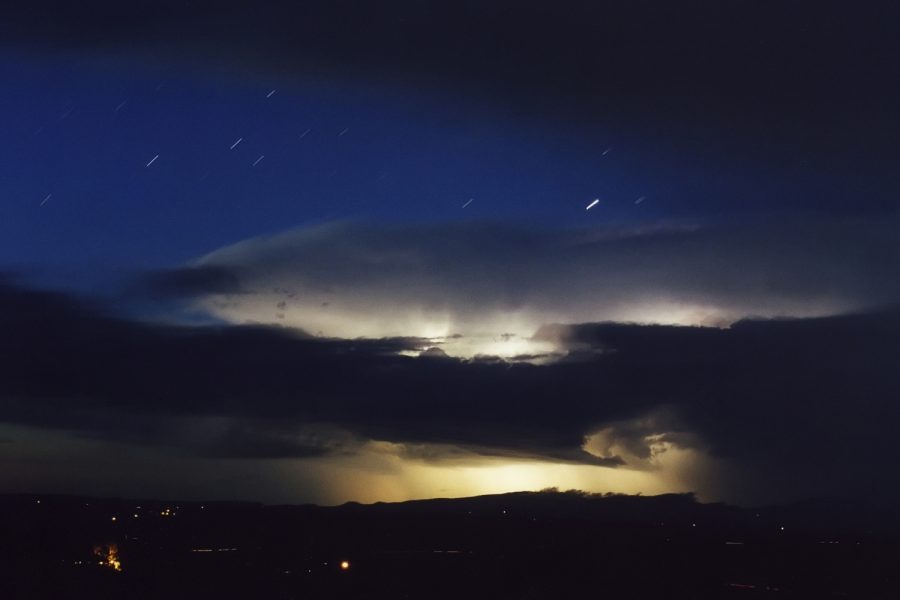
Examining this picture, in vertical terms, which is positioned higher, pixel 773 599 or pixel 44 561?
pixel 44 561

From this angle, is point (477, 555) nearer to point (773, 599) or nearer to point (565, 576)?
point (565, 576)

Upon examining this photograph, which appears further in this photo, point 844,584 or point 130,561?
point 844,584

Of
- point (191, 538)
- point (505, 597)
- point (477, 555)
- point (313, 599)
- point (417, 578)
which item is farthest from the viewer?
point (191, 538)

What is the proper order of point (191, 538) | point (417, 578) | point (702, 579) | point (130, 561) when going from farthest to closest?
point (191, 538) < point (702, 579) < point (130, 561) < point (417, 578)

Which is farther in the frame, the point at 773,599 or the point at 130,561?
the point at 130,561

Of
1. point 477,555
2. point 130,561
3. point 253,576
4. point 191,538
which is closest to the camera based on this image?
point 253,576

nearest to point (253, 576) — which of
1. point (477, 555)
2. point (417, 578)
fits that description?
point (417, 578)

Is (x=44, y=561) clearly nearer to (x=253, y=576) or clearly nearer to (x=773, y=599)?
(x=253, y=576)

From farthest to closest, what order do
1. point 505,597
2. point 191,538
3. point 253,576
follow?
point 191,538 → point 253,576 → point 505,597

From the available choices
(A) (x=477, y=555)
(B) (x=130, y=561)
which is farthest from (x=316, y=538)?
(B) (x=130, y=561)
